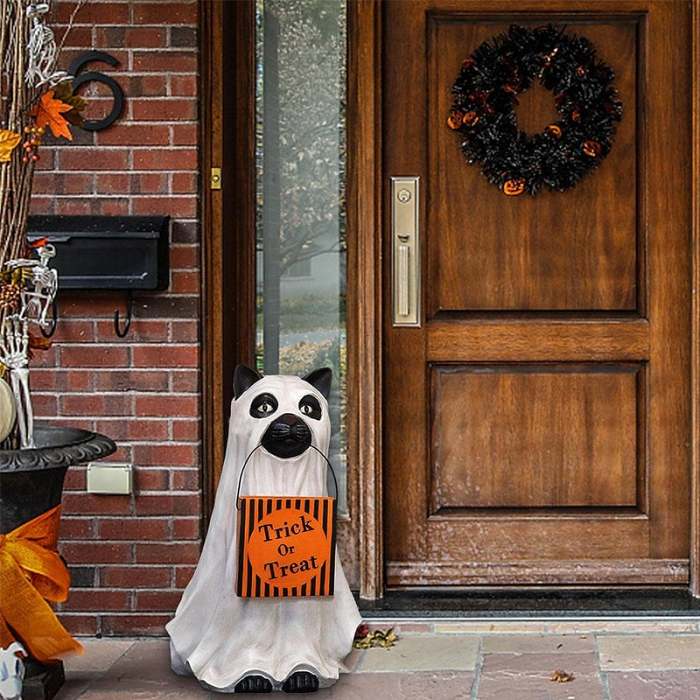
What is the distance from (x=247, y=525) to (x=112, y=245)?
871 mm

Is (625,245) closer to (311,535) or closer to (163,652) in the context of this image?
(311,535)

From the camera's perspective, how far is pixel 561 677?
10.4 feet

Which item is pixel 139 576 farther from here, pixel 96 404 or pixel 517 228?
pixel 517 228

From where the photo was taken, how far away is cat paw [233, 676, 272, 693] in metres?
3.06

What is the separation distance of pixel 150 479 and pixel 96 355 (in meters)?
0.37

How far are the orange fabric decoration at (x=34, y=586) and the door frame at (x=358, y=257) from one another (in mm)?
806

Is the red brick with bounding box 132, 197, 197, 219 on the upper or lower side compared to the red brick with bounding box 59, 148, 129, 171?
lower

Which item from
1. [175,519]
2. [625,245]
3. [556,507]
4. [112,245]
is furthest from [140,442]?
[625,245]

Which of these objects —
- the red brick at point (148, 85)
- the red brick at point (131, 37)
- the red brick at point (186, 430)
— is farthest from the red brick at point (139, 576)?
the red brick at point (131, 37)

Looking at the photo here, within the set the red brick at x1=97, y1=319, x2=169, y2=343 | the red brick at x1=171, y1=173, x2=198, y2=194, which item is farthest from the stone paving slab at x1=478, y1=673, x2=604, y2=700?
the red brick at x1=171, y1=173, x2=198, y2=194

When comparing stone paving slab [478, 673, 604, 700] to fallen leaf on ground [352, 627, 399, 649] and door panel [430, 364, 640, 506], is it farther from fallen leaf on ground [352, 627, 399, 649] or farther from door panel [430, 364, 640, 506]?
door panel [430, 364, 640, 506]

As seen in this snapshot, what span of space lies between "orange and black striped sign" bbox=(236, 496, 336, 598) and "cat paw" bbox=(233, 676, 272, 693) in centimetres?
19

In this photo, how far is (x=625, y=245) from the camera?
3.85 meters

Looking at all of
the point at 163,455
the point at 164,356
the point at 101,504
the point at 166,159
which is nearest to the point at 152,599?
the point at 101,504
